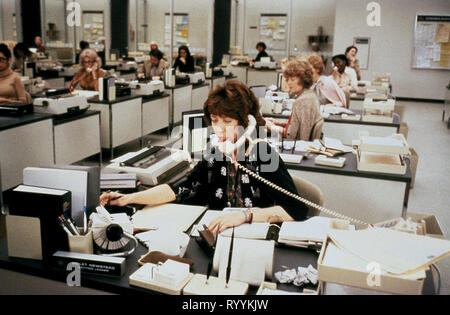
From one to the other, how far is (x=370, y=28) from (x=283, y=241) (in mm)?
11792

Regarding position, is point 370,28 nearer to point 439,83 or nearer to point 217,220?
point 439,83

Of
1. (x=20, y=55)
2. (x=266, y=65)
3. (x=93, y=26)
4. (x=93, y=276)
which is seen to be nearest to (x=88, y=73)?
(x=20, y=55)

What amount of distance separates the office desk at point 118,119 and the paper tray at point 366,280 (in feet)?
15.5

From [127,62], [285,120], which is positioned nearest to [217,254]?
[285,120]

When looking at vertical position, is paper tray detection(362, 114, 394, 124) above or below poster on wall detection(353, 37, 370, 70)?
below

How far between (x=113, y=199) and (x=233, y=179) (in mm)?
651

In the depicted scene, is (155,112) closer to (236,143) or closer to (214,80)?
(214,80)

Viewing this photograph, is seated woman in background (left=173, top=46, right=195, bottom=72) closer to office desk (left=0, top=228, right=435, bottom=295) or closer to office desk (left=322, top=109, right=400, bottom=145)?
office desk (left=322, top=109, right=400, bottom=145)

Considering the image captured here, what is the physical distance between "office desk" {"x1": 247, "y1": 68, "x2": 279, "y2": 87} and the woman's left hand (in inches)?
357

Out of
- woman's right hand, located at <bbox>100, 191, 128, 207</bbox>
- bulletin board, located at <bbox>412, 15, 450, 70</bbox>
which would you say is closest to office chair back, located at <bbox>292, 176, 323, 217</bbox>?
woman's right hand, located at <bbox>100, 191, 128, 207</bbox>

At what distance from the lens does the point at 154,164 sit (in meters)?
2.52

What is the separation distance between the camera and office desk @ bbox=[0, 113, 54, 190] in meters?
4.12

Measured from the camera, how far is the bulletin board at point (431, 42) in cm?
1191

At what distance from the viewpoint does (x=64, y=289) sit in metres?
1.72
